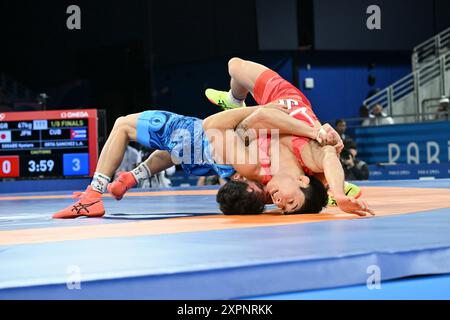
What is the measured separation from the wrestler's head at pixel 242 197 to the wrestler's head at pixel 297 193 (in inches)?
4.6

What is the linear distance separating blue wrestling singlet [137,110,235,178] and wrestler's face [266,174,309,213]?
0.49 meters

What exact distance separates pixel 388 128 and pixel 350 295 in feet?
32.8

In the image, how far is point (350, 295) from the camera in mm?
2045

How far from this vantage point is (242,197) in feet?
12.7

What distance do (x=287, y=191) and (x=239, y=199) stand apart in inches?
12.9

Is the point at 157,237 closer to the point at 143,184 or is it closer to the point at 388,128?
the point at 143,184

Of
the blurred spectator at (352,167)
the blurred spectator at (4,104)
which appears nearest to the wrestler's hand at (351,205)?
the blurred spectator at (352,167)

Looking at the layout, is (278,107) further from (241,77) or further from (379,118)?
(379,118)

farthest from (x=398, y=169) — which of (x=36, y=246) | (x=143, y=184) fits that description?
(x=36, y=246)

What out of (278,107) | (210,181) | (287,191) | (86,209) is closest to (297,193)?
(287,191)

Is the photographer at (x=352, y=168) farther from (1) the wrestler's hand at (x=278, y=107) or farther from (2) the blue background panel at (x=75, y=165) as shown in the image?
(1) the wrestler's hand at (x=278, y=107)

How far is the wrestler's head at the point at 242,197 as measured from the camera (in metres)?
3.84
